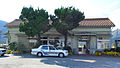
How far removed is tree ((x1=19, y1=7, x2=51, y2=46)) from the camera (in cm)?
1368

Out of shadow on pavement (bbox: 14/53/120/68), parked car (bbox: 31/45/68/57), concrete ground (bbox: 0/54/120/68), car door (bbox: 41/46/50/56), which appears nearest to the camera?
concrete ground (bbox: 0/54/120/68)

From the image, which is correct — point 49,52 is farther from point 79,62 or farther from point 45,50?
point 79,62

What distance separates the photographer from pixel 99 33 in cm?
1580

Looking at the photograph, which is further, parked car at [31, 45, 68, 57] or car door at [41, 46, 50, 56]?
car door at [41, 46, 50, 56]

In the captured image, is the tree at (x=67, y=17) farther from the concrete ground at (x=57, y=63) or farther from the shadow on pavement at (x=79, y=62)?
the concrete ground at (x=57, y=63)

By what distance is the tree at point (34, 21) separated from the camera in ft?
44.9

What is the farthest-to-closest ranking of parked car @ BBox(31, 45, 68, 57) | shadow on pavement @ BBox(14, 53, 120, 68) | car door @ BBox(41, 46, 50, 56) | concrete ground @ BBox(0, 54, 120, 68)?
car door @ BBox(41, 46, 50, 56), parked car @ BBox(31, 45, 68, 57), shadow on pavement @ BBox(14, 53, 120, 68), concrete ground @ BBox(0, 54, 120, 68)

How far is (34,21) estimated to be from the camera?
45.4ft

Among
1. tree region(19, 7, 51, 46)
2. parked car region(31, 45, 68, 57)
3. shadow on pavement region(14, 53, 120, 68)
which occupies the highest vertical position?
tree region(19, 7, 51, 46)

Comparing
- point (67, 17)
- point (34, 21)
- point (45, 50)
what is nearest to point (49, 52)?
point (45, 50)

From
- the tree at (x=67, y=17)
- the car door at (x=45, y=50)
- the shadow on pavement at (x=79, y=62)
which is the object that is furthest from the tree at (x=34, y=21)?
the shadow on pavement at (x=79, y=62)

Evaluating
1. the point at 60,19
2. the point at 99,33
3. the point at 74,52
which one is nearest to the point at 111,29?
the point at 99,33

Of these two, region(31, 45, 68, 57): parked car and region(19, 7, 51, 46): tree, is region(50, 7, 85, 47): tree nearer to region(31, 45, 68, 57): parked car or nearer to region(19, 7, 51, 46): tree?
region(19, 7, 51, 46): tree

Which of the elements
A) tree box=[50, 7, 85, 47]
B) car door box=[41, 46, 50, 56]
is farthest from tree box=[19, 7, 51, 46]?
car door box=[41, 46, 50, 56]
